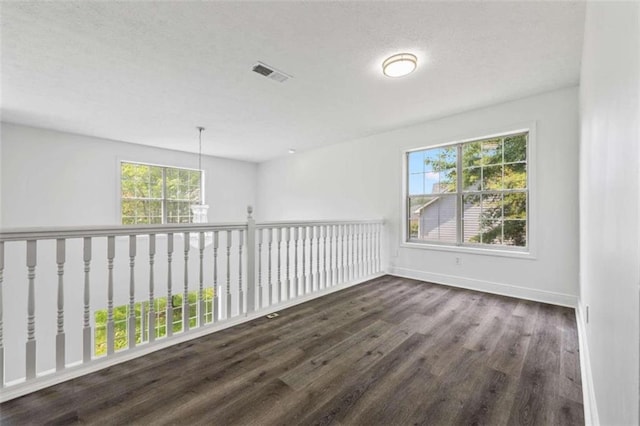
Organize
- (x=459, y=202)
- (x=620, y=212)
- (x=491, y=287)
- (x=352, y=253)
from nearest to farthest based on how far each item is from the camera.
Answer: (x=620, y=212)
(x=491, y=287)
(x=459, y=202)
(x=352, y=253)

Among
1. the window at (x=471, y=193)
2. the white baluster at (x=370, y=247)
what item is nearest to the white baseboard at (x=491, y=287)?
the white baluster at (x=370, y=247)

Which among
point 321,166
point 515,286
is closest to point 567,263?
point 515,286

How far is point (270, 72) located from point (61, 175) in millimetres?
4149

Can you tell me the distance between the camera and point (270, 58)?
2.47m

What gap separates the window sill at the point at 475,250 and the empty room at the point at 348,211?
3 centimetres

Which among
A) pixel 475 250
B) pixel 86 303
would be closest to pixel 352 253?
pixel 475 250

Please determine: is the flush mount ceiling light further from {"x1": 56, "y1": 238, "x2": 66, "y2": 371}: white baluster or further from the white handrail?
{"x1": 56, "y1": 238, "x2": 66, "y2": 371}: white baluster

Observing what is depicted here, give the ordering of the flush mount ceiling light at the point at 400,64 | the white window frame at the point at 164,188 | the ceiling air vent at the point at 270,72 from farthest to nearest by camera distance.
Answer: the white window frame at the point at 164,188 → the ceiling air vent at the point at 270,72 → the flush mount ceiling light at the point at 400,64

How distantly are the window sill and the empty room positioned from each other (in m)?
0.03

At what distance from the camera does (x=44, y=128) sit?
167 inches

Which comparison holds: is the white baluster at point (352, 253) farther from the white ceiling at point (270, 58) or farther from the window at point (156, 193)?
the window at point (156, 193)

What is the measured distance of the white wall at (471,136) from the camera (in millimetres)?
3037

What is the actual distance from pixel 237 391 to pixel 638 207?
6.29ft

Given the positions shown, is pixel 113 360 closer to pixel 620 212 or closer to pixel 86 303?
pixel 86 303
